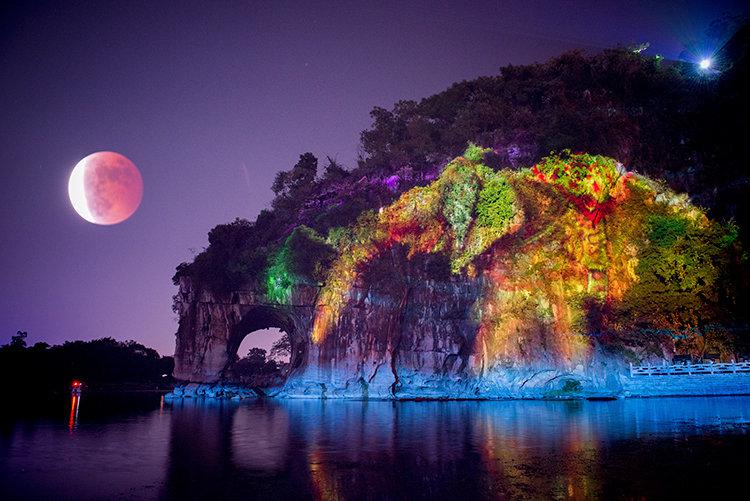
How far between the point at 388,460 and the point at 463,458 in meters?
1.30

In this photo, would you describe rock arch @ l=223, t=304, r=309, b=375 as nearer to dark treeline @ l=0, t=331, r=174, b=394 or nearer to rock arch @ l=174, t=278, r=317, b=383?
rock arch @ l=174, t=278, r=317, b=383

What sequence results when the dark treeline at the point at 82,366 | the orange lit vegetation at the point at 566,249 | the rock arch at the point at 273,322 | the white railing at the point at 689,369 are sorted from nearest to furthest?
the white railing at the point at 689,369 → the orange lit vegetation at the point at 566,249 → the rock arch at the point at 273,322 → the dark treeline at the point at 82,366

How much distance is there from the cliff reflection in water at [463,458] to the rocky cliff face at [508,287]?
13.9 m

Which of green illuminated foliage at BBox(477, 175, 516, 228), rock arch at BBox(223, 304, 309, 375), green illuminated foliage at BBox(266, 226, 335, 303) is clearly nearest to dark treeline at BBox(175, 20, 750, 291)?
green illuminated foliage at BBox(266, 226, 335, 303)

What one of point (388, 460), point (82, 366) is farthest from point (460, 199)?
point (82, 366)

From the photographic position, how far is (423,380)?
30781 millimetres

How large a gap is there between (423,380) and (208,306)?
17.7 m

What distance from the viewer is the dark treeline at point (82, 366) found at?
150 ft

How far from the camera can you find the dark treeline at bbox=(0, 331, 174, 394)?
45.7 m

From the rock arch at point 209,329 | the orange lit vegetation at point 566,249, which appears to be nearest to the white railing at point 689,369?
the orange lit vegetation at point 566,249

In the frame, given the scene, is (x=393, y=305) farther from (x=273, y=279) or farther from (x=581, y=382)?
(x=581, y=382)

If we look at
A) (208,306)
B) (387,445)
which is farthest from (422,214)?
(387,445)

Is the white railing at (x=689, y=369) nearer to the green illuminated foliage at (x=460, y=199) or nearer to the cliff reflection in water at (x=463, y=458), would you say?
the cliff reflection in water at (x=463, y=458)

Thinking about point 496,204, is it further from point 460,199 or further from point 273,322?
point 273,322
